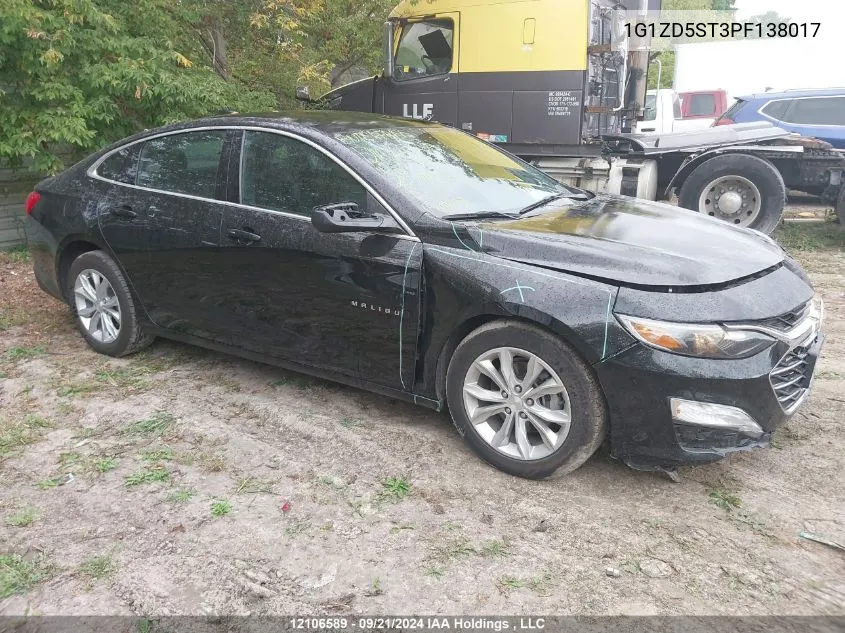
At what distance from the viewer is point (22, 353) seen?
15.8ft

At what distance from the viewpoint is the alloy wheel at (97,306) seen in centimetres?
461

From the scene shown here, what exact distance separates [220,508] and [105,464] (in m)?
0.76

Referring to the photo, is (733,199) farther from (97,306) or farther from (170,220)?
(97,306)

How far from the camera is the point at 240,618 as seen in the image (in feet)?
7.81

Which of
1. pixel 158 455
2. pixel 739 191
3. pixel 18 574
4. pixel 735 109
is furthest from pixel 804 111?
pixel 18 574

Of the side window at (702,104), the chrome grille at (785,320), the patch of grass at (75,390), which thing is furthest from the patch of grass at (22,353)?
the side window at (702,104)

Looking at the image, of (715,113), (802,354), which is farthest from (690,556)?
(715,113)

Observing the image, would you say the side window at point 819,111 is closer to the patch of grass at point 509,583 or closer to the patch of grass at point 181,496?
the patch of grass at point 509,583

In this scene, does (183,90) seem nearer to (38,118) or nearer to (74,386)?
(38,118)

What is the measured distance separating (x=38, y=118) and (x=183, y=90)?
1.35 m

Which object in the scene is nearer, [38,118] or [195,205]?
[195,205]

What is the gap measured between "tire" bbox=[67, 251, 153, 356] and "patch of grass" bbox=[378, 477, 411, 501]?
2271 millimetres

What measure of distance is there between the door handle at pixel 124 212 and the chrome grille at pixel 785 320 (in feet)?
11.7

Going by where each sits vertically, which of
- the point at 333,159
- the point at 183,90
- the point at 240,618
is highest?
the point at 183,90
